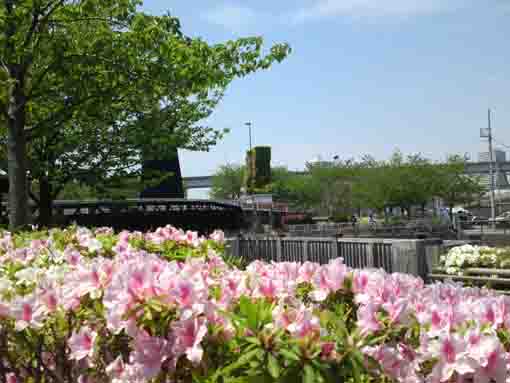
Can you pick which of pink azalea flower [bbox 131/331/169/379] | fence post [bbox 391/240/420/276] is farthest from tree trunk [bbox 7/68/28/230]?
pink azalea flower [bbox 131/331/169/379]

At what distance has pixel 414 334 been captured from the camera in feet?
8.07

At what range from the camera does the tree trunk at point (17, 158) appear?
45.4 ft

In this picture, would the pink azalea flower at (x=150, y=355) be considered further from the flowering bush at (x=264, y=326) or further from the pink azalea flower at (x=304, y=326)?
the pink azalea flower at (x=304, y=326)

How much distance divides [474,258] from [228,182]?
Result: 95.3 metres

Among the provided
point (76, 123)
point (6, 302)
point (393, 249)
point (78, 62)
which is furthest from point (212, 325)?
point (76, 123)

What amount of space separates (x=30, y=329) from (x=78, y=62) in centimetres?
1197

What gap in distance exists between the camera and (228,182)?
106 metres

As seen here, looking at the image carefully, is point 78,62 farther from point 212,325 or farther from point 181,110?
point 212,325

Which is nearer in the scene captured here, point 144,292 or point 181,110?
point 144,292

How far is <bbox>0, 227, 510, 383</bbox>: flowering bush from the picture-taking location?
207cm

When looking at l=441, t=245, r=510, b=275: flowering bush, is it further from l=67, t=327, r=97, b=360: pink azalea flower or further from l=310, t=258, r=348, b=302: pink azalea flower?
l=67, t=327, r=97, b=360: pink azalea flower

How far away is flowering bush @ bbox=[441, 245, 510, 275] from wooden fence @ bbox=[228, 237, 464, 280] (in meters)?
0.75

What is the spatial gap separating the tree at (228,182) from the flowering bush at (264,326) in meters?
Answer: 101

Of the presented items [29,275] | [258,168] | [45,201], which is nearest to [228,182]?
[258,168]
